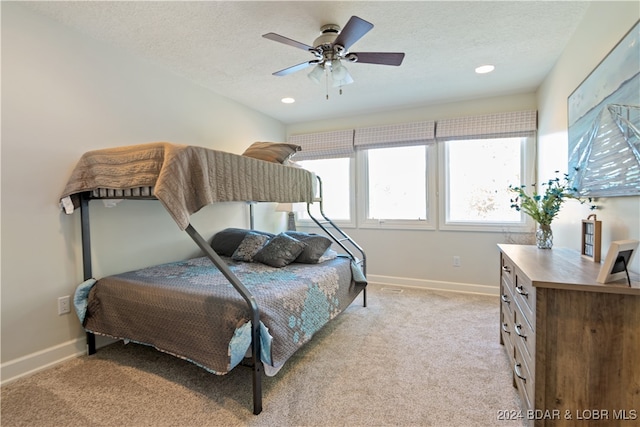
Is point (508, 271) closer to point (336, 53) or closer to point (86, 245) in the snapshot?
point (336, 53)

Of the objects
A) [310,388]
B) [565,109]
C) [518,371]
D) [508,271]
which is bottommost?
[310,388]

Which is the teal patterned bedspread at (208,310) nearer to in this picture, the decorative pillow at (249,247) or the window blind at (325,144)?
the decorative pillow at (249,247)

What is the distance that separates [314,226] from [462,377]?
2923 millimetres

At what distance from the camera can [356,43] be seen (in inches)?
92.3

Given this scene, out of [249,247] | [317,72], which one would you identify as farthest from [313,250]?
[317,72]

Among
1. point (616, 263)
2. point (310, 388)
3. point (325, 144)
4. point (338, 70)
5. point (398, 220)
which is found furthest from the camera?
point (325, 144)

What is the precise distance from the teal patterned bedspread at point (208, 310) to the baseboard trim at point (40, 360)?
Result: 0.20 meters

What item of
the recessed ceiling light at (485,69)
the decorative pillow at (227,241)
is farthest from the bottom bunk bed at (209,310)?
the recessed ceiling light at (485,69)

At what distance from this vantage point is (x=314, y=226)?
4508 millimetres

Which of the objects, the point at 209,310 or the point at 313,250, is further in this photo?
the point at 313,250

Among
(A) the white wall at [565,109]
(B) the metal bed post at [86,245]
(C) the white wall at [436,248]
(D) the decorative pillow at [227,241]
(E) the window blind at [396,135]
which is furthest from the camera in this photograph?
(E) the window blind at [396,135]

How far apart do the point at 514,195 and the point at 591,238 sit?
1.97 metres

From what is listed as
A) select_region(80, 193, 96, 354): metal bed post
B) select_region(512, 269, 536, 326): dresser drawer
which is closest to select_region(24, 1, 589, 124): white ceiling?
select_region(80, 193, 96, 354): metal bed post

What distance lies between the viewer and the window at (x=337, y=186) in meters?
4.32
